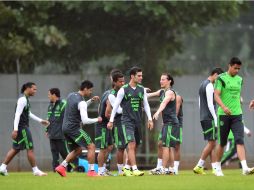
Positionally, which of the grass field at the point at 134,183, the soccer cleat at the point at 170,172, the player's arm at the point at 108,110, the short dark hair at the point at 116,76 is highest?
the short dark hair at the point at 116,76

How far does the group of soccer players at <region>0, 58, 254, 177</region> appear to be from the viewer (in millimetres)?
20188

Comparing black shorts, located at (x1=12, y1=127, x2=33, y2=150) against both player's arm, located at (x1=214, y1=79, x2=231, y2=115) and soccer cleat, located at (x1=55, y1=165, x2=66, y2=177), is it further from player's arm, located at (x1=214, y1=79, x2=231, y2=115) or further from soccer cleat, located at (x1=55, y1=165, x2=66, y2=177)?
player's arm, located at (x1=214, y1=79, x2=231, y2=115)

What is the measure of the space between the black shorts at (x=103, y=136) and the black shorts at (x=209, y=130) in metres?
2.20

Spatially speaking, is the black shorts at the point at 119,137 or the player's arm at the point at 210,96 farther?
the player's arm at the point at 210,96

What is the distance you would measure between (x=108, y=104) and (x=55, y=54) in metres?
14.8

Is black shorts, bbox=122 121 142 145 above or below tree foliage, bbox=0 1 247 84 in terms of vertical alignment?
below

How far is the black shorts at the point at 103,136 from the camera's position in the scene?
75.6ft

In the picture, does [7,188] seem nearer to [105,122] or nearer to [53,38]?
[105,122]

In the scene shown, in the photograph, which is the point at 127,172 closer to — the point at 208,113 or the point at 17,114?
the point at 208,113

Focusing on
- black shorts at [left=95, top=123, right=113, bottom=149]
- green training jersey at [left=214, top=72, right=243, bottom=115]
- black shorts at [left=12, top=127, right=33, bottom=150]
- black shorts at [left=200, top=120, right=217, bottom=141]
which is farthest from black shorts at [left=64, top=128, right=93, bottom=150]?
green training jersey at [left=214, top=72, right=243, bottom=115]

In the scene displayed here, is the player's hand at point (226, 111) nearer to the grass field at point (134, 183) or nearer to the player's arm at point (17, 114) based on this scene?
the grass field at point (134, 183)

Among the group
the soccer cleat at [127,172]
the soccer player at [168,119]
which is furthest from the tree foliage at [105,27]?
the soccer cleat at [127,172]

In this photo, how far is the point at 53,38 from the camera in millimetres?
35938

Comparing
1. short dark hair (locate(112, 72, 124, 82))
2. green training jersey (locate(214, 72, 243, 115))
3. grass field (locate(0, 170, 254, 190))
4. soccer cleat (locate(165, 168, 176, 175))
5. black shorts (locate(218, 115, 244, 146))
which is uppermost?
short dark hair (locate(112, 72, 124, 82))
